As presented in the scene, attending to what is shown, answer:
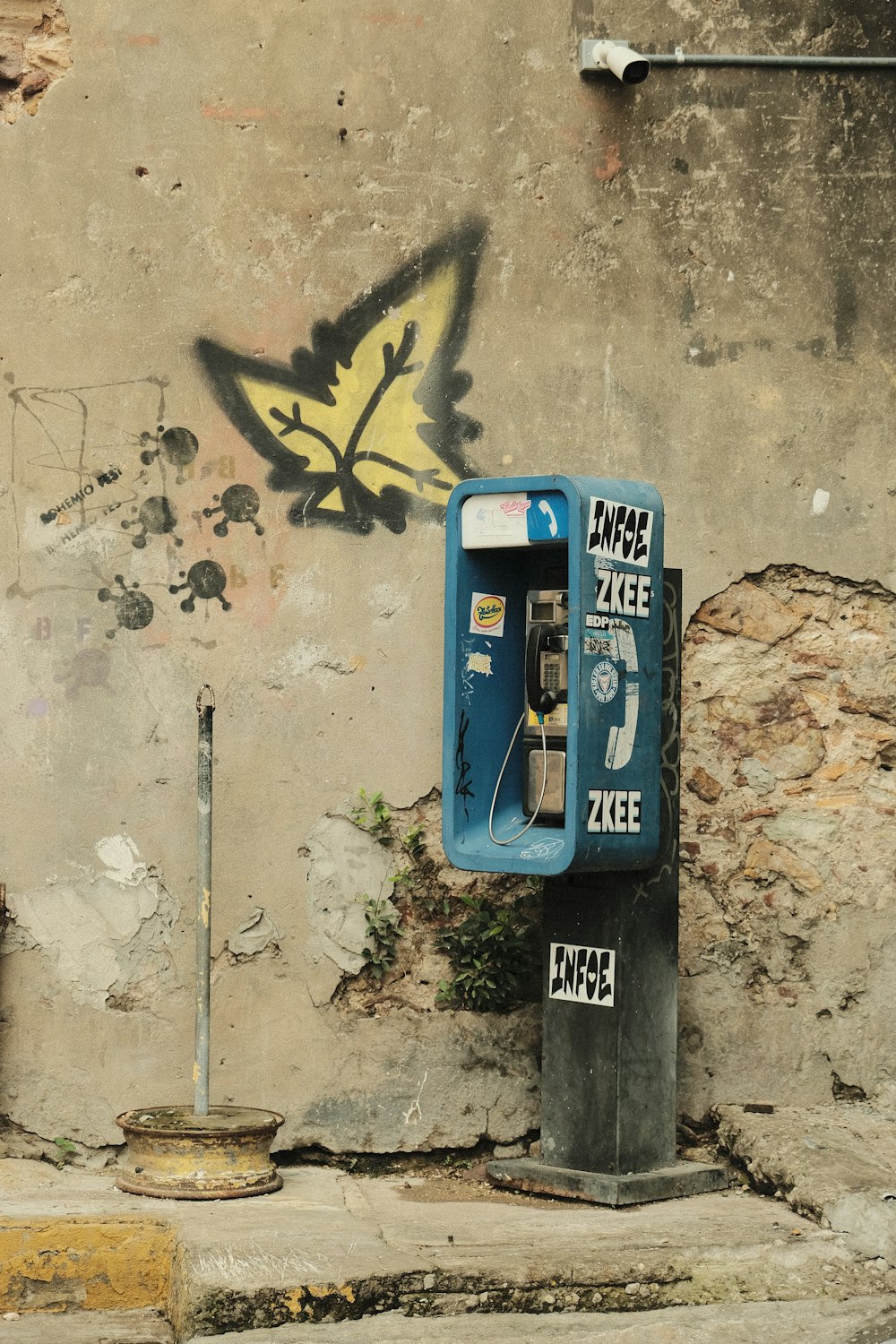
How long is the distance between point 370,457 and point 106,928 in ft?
5.36

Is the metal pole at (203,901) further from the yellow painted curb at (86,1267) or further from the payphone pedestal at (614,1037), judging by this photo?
the payphone pedestal at (614,1037)

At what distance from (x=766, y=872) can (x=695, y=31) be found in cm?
269

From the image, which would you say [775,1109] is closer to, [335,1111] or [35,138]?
[335,1111]

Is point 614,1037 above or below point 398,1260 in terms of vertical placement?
above

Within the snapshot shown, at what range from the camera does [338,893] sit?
456cm

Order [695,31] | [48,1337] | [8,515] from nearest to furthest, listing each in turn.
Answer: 1. [48,1337]
2. [8,515]
3. [695,31]

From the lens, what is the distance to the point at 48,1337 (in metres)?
3.43

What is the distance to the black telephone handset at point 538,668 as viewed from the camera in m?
4.16

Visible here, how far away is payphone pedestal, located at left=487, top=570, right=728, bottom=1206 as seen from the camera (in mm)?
4117

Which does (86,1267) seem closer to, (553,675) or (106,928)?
(106,928)

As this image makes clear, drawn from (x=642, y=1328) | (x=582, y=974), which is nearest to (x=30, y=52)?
(x=582, y=974)

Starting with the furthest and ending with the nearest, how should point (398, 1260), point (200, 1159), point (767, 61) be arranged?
point (767, 61) → point (200, 1159) → point (398, 1260)

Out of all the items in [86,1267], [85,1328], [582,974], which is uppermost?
[582,974]

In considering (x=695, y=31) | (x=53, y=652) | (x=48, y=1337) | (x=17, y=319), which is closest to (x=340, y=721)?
(x=53, y=652)
